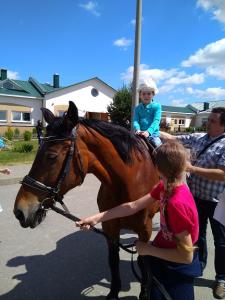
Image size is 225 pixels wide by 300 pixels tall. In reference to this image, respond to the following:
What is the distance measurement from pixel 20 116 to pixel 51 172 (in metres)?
33.5

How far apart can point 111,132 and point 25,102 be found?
33.3 meters

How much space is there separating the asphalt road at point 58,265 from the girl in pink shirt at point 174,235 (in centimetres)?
160

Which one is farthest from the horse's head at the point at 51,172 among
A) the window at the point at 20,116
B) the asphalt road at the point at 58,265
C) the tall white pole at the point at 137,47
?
the window at the point at 20,116

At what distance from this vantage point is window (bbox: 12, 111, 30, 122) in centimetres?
3428

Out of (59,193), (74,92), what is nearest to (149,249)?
(59,193)

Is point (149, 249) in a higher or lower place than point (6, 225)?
higher

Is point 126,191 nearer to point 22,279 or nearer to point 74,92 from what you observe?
point 22,279

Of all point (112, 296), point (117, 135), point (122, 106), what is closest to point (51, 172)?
point (117, 135)

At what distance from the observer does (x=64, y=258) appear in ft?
14.9

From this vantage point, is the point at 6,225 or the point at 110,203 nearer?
the point at 110,203

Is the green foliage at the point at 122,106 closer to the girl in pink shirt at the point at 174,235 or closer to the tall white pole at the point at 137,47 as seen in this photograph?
the tall white pole at the point at 137,47

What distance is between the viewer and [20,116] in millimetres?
34688

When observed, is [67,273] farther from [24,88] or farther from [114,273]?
[24,88]

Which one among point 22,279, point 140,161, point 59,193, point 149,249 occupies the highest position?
point 140,161
